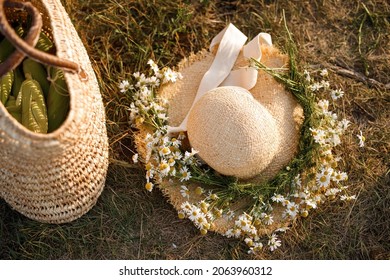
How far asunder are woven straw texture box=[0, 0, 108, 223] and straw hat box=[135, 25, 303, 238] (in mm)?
239

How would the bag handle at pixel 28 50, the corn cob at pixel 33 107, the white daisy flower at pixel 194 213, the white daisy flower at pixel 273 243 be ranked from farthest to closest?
the white daisy flower at pixel 273 243 → the white daisy flower at pixel 194 213 → the corn cob at pixel 33 107 → the bag handle at pixel 28 50

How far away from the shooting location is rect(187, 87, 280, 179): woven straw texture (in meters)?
1.79

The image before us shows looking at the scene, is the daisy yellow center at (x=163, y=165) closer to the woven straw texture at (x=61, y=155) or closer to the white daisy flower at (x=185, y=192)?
the white daisy flower at (x=185, y=192)

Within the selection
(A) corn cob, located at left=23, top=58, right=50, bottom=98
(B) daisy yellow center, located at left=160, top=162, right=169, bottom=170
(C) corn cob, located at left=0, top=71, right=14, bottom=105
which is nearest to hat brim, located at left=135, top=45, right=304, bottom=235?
(B) daisy yellow center, located at left=160, top=162, right=169, bottom=170

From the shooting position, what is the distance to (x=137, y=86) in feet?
6.67

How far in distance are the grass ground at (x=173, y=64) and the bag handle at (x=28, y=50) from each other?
552 mm

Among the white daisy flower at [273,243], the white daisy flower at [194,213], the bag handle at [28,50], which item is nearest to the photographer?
the bag handle at [28,50]

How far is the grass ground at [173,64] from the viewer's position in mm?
2035

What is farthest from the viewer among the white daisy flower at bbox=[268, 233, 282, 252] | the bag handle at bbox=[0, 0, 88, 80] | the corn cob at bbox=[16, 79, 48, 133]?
the white daisy flower at bbox=[268, 233, 282, 252]

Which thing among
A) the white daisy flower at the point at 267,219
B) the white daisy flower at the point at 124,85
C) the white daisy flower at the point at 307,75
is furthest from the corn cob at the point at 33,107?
the white daisy flower at the point at 307,75

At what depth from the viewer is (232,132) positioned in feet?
5.85

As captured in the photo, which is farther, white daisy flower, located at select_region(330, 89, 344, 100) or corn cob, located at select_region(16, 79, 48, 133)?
white daisy flower, located at select_region(330, 89, 344, 100)

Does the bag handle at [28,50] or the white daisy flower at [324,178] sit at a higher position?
the bag handle at [28,50]

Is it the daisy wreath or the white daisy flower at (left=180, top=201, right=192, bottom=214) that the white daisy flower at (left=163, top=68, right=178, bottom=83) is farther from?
the white daisy flower at (left=180, top=201, right=192, bottom=214)
